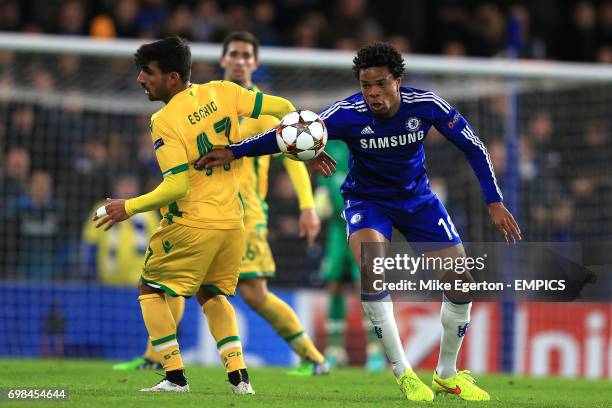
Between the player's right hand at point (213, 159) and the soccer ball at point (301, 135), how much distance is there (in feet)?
1.03

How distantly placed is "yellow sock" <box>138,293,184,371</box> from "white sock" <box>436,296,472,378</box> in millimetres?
1565

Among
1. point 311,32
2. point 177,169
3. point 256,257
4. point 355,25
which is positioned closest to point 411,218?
point 177,169

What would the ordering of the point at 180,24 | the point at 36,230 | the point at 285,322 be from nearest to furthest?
the point at 285,322, the point at 36,230, the point at 180,24

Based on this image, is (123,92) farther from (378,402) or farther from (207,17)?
(378,402)

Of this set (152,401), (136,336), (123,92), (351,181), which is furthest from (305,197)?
(123,92)

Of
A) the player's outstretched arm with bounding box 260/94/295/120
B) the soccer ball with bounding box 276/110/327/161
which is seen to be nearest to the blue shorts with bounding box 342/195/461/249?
the soccer ball with bounding box 276/110/327/161

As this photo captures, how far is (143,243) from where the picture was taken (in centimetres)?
1292

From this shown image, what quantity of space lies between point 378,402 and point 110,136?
784cm

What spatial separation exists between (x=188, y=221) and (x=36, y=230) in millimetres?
6640

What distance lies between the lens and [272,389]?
284 inches

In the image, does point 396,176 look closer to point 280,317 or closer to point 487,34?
point 280,317

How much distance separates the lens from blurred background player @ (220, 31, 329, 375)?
8.52 metres

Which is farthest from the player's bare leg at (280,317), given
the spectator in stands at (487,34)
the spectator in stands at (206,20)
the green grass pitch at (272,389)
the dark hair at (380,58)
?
the spectator in stands at (487,34)

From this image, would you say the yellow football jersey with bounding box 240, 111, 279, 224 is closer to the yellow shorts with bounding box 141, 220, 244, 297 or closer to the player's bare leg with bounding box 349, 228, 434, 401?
the player's bare leg with bounding box 349, 228, 434, 401
